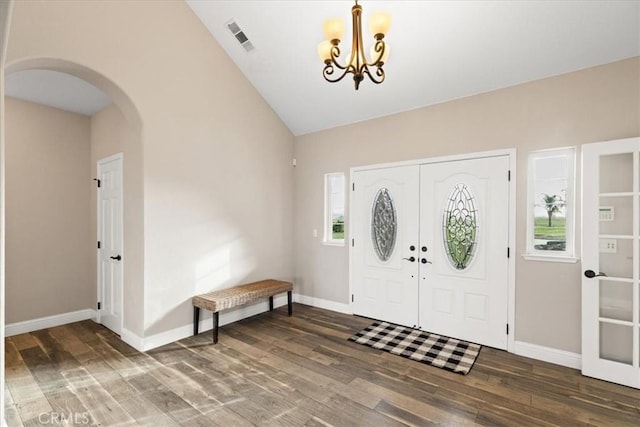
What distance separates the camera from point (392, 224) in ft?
13.4

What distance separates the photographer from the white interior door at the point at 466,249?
10.8 ft

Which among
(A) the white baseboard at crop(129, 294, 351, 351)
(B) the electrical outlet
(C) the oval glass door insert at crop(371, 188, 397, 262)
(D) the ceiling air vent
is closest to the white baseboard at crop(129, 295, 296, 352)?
(A) the white baseboard at crop(129, 294, 351, 351)

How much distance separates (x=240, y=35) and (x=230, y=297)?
3203 millimetres

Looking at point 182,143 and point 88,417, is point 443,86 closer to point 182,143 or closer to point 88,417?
point 182,143

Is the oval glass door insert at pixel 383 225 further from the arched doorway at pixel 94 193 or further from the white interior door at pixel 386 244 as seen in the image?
the arched doorway at pixel 94 193

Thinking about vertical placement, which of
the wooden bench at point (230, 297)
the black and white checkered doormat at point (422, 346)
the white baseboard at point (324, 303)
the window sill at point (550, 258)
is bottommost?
the black and white checkered doormat at point (422, 346)

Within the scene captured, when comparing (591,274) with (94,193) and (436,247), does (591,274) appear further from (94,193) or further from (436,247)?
(94,193)

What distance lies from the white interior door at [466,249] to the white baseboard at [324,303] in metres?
1.15

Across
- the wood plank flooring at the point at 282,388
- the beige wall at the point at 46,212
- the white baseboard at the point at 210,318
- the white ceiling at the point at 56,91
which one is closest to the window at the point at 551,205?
the wood plank flooring at the point at 282,388

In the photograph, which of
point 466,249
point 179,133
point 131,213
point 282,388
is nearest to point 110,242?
point 131,213

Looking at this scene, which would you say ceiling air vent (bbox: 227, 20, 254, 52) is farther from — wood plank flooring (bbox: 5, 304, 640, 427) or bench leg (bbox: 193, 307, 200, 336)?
wood plank flooring (bbox: 5, 304, 640, 427)

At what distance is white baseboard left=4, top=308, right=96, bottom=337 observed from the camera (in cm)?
370

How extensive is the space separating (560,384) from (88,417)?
150 inches

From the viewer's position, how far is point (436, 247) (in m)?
3.70
